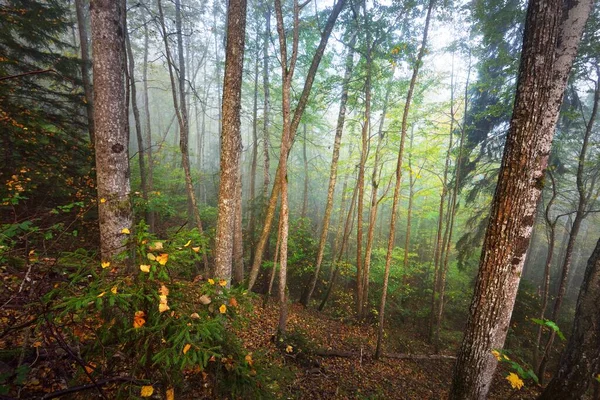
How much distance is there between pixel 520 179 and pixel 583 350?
523 cm

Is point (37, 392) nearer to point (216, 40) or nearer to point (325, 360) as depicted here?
point (325, 360)

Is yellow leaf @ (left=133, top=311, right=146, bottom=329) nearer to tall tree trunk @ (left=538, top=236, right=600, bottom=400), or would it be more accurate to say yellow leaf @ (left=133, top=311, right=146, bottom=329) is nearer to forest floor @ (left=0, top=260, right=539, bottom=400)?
forest floor @ (left=0, top=260, right=539, bottom=400)

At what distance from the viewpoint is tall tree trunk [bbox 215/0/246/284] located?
4.30 m

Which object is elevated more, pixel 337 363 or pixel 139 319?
pixel 139 319

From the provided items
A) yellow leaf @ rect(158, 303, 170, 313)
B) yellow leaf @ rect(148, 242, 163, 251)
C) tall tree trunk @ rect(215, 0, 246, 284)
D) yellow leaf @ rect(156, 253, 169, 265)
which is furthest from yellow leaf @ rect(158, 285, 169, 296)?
tall tree trunk @ rect(215, 0, 246, 284)

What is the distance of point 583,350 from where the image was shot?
5332 mm

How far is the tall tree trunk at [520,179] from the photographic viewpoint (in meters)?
3.24

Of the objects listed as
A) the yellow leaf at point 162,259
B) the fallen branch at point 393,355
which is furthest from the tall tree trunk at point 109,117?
the fallen branch at point 393,355

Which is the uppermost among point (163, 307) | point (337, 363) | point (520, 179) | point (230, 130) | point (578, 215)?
point (230, 130)

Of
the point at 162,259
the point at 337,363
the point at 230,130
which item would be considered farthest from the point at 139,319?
the point at 337,363

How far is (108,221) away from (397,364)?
958 cm

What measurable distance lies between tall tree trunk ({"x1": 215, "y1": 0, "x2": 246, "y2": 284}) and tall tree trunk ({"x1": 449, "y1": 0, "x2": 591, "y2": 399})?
4.23 meters

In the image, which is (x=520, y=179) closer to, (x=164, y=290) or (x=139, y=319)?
(x=164, y=290)

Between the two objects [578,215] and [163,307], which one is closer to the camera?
[163,307]
